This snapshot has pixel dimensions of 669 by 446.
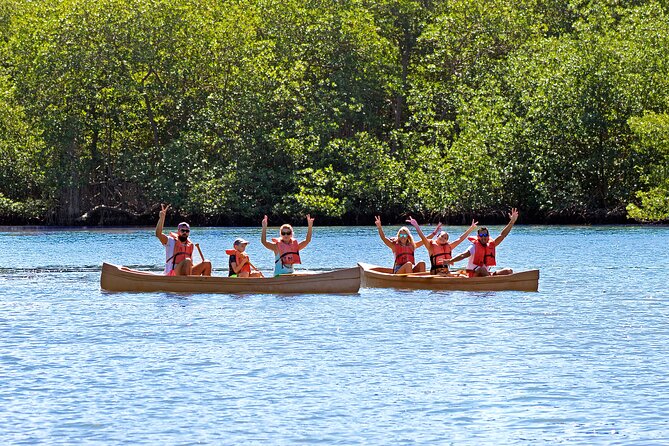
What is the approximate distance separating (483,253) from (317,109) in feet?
126

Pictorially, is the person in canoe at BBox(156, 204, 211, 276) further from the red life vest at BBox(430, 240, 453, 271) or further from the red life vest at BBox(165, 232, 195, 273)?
the red life vest at BBox(430, 240, 453, 271)

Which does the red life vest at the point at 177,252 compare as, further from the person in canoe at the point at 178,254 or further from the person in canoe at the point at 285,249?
the person in canoe at the point at 285,249

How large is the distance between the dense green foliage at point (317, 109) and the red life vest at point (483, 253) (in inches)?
1295

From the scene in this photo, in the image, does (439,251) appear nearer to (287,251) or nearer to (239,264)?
(287,251)

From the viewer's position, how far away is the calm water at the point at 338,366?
1312cm

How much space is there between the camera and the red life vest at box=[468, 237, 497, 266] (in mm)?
25750

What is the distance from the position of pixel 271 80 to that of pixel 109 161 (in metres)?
9.30

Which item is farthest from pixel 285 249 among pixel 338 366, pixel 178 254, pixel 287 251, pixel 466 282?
pixel 338 366

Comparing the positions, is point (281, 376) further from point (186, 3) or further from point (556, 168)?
point (186, 3)

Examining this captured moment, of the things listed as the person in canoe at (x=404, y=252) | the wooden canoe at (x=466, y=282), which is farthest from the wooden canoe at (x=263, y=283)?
the person in canoe at (x=404, y=252)

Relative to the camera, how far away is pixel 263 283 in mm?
25219

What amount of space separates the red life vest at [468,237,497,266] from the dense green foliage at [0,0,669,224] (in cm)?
3288

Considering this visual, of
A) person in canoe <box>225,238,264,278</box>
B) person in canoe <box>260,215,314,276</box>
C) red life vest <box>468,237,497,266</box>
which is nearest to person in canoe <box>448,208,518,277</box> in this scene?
red life vest <box>468,237,497,266</box>

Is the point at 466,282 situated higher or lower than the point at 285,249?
lower
